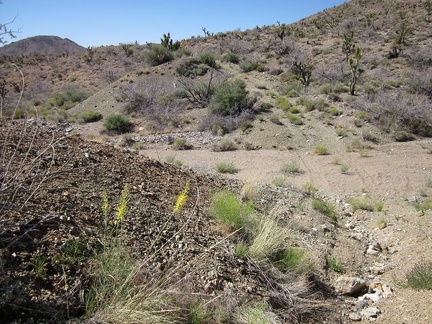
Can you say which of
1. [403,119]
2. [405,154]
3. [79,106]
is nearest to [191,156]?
[405,154]

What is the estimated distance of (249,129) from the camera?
1655 centimetres

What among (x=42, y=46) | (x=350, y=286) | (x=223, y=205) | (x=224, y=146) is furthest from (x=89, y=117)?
(x=42, y=46)

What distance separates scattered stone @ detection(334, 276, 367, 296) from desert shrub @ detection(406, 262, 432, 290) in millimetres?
609

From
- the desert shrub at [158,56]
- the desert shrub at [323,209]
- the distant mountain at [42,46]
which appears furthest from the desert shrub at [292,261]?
the distant mountain at [42,46]

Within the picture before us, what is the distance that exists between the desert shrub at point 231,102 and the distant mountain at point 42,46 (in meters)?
60.0

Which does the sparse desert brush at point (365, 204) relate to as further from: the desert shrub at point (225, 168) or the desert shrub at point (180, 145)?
the desert shrub at point (180, 145)

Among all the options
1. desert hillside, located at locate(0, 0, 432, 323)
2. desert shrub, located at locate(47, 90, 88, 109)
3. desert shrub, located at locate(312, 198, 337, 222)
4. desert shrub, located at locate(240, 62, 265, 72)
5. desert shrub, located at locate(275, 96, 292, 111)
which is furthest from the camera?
desert shrub, located at locate(240, 62, 265, 72)

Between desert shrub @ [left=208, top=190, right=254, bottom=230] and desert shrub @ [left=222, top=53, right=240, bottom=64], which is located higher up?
desert shrub @ [left=222, top=53, right=240, bottom=64]

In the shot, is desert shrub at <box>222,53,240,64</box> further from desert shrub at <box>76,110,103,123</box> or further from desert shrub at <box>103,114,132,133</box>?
desert shrub at <box>103,114,132,133</box>

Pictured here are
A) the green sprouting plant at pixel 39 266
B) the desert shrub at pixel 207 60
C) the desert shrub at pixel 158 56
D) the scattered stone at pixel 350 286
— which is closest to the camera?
the green sprouting plant at pixel 39 266

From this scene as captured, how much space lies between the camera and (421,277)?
4512 millimetres

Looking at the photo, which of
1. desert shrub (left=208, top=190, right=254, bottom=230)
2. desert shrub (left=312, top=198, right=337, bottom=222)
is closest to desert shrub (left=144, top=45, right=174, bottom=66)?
desert shrub (left=312, top=198, right=337, bottom=222)

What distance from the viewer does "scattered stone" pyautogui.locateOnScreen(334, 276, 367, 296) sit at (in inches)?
188

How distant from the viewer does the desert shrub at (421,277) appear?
4.42m
